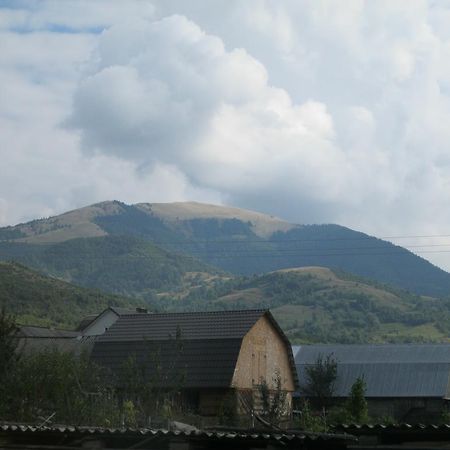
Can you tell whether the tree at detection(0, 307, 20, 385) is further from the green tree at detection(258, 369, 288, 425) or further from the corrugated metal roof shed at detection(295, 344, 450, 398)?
the corrugated metal roof shed at detection(295, 344, 450, 398)

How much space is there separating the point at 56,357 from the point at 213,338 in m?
15.0

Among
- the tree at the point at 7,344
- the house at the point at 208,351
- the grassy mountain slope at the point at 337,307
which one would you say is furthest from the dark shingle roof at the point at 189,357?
the grassy mountain slope at the point at 337,307

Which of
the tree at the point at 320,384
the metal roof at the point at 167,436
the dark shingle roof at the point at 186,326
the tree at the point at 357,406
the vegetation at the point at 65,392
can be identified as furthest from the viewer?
the tree at the point at 320,384

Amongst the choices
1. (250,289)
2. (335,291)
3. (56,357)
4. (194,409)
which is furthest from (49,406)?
(250,289)

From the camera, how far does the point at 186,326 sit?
49531mm

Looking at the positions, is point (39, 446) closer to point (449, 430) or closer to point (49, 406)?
point (449, 430)

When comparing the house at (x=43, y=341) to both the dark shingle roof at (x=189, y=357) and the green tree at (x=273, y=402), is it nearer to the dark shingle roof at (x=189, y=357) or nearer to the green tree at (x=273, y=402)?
the dark shingle roof at (x=189, y=357)

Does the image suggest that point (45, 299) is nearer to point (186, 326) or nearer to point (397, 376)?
point (397, 376)

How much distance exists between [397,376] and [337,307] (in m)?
93.2

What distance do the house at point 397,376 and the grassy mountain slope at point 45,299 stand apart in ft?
124

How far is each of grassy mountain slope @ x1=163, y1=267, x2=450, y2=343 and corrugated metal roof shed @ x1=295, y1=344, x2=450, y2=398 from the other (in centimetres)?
4799

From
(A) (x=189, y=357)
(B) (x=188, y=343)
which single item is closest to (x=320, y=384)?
(B) (x=188, y=343)

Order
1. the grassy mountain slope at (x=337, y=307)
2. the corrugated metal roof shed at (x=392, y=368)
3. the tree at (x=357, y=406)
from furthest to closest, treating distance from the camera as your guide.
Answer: the grassy mountain slope at (x=337, y=307), the corrugated metal roof shed at (x=392, y=368), the tree at (x=357, y=406)

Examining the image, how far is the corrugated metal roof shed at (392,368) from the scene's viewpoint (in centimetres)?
6525
